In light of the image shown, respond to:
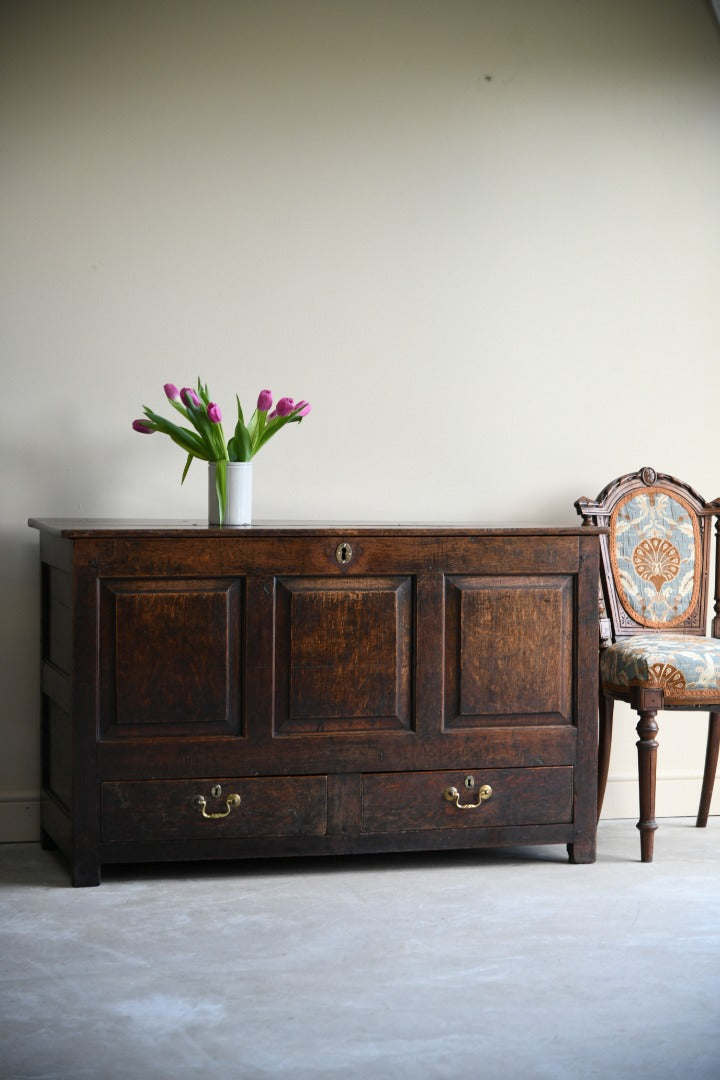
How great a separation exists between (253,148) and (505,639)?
1520mm

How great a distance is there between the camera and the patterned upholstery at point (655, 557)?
11.5ft

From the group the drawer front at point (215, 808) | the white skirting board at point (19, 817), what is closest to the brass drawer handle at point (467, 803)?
the drawer front at point (215, 808)

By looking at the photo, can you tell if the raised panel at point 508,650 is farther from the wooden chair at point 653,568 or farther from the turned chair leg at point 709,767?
the turned chair leg at point 709,767

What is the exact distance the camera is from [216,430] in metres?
3.05

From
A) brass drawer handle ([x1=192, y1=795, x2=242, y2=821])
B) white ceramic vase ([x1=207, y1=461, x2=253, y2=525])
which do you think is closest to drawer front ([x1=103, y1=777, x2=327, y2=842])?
brass drawer handle ([x1=192, y1=795, x2=242, y2=821])

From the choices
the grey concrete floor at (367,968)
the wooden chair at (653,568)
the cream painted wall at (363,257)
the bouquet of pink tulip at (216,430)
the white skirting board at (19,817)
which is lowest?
the grey concrete floor at (367,968)

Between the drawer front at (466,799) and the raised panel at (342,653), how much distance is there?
153mm

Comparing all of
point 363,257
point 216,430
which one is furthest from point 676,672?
point 363,257

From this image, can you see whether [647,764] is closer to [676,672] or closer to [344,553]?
[676,672]

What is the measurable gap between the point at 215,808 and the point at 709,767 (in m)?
1.45

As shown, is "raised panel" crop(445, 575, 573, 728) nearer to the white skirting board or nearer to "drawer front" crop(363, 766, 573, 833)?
"drawer front" crop(363, 766, 573, 833)

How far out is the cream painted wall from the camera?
3379 mm

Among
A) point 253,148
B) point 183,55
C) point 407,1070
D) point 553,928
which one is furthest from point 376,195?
point 407,1070

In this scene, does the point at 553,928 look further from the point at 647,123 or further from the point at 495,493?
the point at 647,123
